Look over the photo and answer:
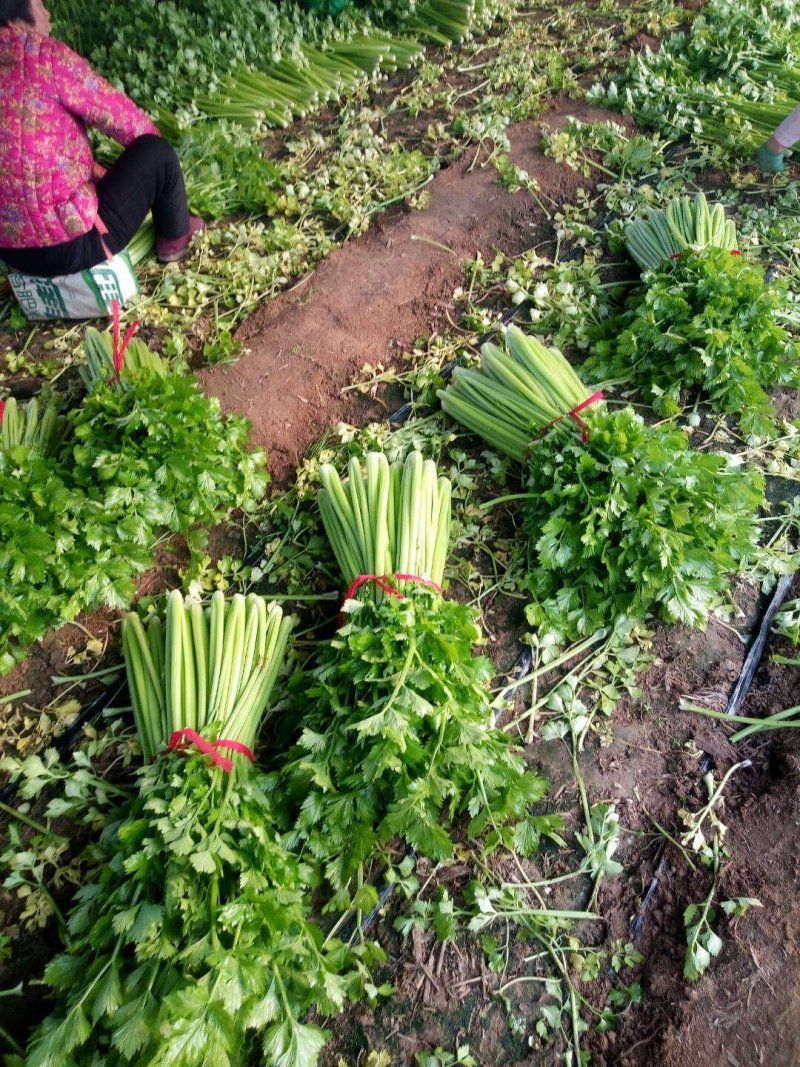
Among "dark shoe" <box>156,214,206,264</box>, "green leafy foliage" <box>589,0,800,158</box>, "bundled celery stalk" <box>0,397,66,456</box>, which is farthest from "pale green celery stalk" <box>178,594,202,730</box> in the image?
"green leafy foliage" <box>589,0,800,158</box>

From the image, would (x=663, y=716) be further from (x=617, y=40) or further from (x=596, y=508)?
(x=617, y=40)

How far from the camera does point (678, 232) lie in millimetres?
3992

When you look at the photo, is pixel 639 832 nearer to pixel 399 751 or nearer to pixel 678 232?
pixel 399 751

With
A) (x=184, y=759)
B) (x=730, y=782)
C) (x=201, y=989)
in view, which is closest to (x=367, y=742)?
(x=184, y=759)

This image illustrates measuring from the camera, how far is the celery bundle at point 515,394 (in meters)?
3.31

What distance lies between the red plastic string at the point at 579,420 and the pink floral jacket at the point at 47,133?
8.59ft

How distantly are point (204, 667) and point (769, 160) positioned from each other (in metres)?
4.89

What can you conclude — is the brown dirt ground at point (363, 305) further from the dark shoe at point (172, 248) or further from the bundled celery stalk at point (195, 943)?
the bundled celery stalk at point (195, 943)

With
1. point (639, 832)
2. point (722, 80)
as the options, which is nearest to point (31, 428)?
point (639, 832)

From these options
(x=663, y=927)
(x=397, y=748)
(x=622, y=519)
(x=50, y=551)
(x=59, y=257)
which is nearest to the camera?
(x=397, y=748)

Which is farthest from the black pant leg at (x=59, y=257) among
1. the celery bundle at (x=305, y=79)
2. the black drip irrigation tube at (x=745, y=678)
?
the black drip irrigation tube at (x=745, y=678)

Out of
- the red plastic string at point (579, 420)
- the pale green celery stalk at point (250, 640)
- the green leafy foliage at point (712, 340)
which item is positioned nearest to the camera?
the pale green celery stalk at point (250, 640)

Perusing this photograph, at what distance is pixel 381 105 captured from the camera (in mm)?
5555

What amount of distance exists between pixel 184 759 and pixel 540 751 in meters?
1.38
